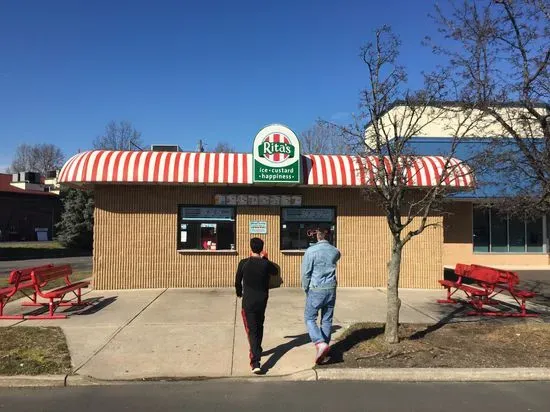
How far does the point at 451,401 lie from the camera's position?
576 cm

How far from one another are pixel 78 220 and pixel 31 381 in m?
30.2

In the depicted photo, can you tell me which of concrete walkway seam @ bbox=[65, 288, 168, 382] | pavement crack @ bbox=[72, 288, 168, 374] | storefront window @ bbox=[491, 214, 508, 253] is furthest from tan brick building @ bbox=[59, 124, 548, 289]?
storefront window @ bbox=[491, 214, 508, 253]

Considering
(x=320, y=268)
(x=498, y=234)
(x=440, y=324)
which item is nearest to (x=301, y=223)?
(x=440, y=324)

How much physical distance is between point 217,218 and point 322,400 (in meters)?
8.70

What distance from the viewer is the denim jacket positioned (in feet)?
22.7

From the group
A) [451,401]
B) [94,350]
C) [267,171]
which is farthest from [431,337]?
[267,171]

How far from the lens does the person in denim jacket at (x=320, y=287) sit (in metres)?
6.88

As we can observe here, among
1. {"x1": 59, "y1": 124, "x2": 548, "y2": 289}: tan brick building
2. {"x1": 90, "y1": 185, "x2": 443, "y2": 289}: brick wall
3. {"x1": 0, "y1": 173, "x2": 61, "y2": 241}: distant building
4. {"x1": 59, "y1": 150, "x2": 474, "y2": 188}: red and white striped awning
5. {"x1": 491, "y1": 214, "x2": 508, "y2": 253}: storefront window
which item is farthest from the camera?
{"x1": 0, "y1": 173, "x2": 61, "y2": 241}: distant building

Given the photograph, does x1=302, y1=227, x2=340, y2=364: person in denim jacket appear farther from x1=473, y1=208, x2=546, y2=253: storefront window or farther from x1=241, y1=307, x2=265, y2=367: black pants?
x1=473, y1=208, x2=546, y2=253: storefront window

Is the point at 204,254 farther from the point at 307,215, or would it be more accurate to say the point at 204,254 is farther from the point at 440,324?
the point at 440,324

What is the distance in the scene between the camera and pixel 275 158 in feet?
42.7

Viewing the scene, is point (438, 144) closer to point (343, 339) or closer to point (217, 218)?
point (217, 218)

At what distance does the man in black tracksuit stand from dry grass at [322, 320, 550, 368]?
3.71ft

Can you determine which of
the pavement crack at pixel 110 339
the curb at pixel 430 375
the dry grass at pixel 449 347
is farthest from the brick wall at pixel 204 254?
the curb at pixel 430 375
